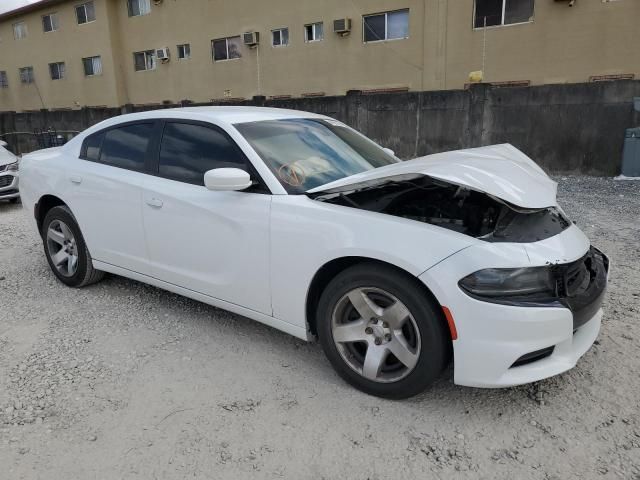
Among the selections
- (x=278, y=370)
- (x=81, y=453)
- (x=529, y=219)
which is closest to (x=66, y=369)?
(x=81, y=453)

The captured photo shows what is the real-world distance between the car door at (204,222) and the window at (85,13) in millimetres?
25712

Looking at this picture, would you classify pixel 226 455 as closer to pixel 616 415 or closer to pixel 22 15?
pixel 616 415

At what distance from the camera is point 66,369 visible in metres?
3.07

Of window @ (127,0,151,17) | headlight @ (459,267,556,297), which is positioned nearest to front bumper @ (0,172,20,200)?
headlight @ (459,267,556,297)

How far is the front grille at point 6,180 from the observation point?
8719mm

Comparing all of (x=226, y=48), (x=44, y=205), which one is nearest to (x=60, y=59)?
(x=226, y=48)

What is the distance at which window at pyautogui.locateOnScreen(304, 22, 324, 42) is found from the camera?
59.0 ft

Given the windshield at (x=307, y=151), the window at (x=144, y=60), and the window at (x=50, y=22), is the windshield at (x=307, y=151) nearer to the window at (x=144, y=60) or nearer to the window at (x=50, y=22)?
the window at (x=144, y=60)

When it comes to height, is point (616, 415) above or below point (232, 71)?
below

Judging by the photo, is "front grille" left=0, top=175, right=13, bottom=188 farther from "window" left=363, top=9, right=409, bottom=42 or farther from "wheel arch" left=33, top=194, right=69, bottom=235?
"window" left=363, top=9, right=409, bottom=42

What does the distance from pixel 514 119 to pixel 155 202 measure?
9533mm

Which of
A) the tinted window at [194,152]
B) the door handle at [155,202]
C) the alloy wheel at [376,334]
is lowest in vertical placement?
the alloy wheel at [376,334]

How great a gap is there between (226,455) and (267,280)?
3.35ft

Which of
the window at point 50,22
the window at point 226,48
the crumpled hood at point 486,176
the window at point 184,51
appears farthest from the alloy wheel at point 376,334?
the window at point 50,22
